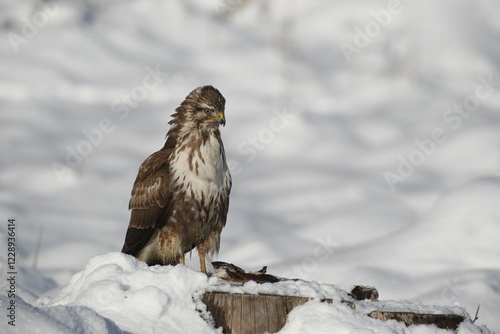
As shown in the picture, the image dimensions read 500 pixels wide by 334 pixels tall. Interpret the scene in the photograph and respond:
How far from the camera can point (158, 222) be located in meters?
6.37

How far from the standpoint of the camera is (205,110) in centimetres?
627

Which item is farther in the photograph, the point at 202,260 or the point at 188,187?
the point at 202,260

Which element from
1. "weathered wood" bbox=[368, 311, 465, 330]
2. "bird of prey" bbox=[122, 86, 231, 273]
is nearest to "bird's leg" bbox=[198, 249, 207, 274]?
"bird of prey" bbox=[122, 86, 231, 273]

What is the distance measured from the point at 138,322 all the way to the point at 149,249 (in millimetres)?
2607

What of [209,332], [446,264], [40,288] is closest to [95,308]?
[209,332]

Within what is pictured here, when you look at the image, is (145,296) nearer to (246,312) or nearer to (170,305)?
(170,305)

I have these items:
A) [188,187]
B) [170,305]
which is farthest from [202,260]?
[170,305]

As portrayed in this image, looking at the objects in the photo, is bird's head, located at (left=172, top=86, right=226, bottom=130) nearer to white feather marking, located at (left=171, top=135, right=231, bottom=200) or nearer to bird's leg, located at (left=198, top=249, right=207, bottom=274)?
white feather marking, located at (left=171, top=135, right=231, bottom=200)

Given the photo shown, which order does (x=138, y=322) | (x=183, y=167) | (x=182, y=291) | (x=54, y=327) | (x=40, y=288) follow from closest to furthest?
1. (x=54, y=327)
2. (x=138, y=322)
3. (x=182, y=291)
4. (x=183, y=167)
5. (x=40, y=288)

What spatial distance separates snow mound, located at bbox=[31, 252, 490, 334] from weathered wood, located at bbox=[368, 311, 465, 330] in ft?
0.13

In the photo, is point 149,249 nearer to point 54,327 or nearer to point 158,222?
point 158,222

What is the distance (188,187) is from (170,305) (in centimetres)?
210

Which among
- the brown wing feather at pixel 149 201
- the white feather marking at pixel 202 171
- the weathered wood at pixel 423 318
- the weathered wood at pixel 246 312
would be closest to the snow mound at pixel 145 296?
the weathered wood at pixel 246 312

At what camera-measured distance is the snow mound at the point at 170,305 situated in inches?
155
